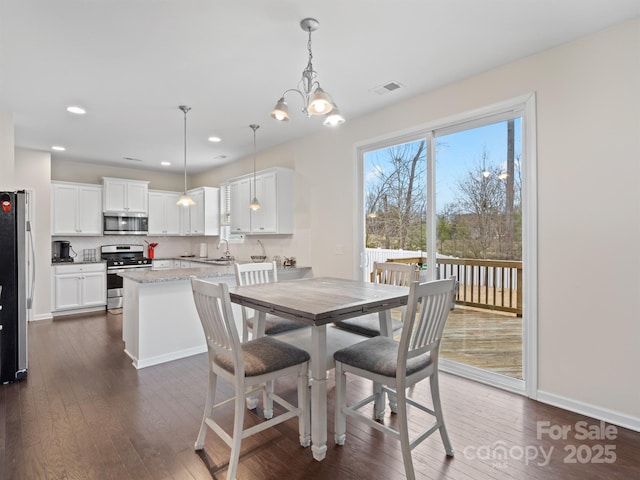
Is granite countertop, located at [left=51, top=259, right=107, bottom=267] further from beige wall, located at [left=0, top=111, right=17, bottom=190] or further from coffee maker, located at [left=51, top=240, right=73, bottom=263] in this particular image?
beige wall, located at [left=0, top=111, right=17, bottom=190]

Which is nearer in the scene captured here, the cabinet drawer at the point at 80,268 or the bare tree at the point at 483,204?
the bare tree at the point at 483,204

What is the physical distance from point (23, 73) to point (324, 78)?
101 inches

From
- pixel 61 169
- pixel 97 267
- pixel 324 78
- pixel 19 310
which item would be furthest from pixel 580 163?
pixel 61 169

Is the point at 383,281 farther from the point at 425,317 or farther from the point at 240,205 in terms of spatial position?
the point at 240,205

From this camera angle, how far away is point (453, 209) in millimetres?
3381

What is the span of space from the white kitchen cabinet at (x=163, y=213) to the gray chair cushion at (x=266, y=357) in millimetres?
5495

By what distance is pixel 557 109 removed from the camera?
2.62m

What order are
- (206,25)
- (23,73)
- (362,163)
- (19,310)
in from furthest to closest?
(362,163) → (19,310) → (23,73) → (206,25)

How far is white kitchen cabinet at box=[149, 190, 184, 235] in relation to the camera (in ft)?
22.4

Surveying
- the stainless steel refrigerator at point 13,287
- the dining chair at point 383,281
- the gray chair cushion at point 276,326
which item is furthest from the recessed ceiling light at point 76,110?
the dining chair at point 383,281

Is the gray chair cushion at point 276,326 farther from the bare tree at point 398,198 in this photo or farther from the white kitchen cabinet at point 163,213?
the white kitchen cabinet at point 163,213

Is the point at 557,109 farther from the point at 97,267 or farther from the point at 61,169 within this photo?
the point at 61,169

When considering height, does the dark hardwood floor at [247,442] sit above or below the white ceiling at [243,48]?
below

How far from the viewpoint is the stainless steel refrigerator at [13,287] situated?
3.08 meters
